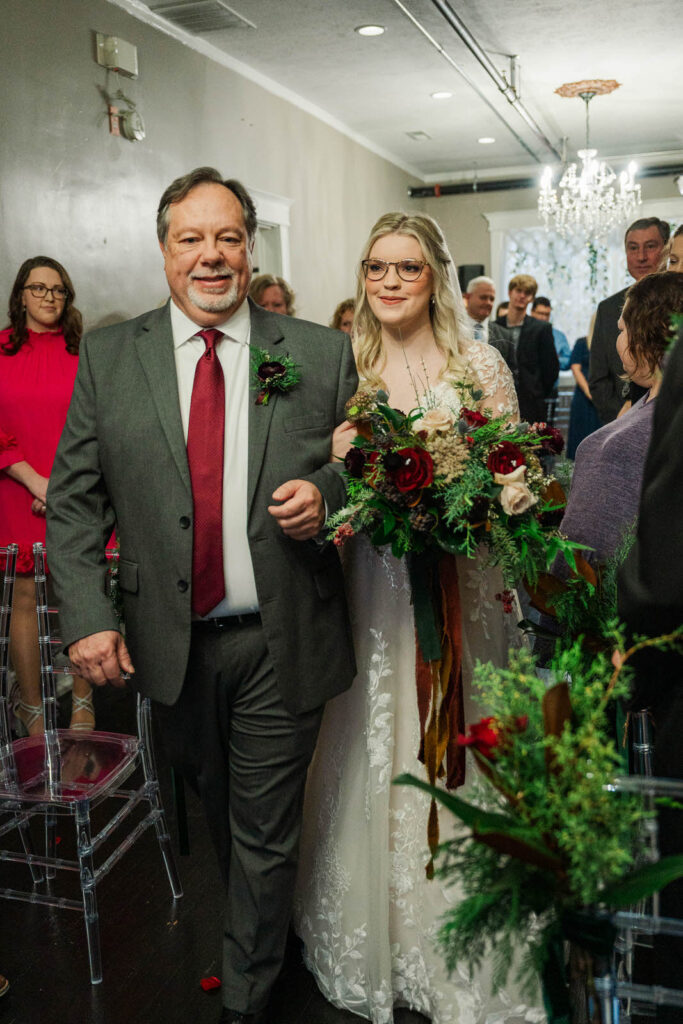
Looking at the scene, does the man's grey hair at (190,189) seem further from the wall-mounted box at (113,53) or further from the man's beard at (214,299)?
the wall-mounted box at (113,53)

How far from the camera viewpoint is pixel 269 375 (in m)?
2.14

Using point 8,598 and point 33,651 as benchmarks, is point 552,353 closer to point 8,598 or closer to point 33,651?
point 33,651

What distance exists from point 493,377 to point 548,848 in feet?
5.93

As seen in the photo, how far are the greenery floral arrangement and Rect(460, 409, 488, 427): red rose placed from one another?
43.8 inches

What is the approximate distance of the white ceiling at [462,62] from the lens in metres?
6.13

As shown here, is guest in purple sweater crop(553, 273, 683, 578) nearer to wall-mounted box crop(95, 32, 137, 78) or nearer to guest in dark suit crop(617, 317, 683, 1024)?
guest in dark suit crop(617, 317, 683, 1024)

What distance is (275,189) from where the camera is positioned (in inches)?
299

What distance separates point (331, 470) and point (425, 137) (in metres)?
8.88

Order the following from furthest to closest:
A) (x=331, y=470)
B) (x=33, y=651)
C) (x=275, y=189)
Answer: (x=275, y=189), (x=33, y=651), (x=331, y=470)

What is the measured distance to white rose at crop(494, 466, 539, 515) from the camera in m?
1.90

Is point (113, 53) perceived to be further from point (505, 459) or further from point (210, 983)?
point (210, 983)

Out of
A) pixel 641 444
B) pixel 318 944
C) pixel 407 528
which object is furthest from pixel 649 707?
pixel 318 944

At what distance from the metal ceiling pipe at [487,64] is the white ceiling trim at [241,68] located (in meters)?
1.57

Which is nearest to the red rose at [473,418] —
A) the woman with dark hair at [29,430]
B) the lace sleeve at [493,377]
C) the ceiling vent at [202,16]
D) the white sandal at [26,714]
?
the lace sleeve at [493,377]
